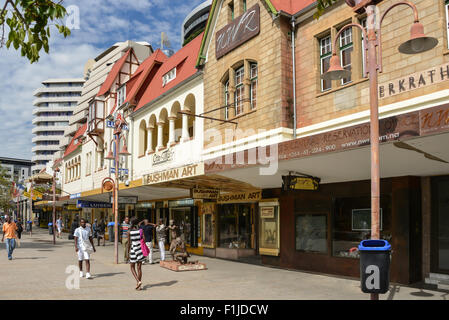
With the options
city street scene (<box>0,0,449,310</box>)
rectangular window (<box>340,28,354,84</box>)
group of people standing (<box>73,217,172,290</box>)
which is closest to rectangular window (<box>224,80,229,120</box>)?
city street scene (<box>0,0,449,310</box>)

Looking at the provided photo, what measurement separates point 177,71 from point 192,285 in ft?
42.2

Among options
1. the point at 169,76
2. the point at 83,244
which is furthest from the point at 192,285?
the point at 169,76

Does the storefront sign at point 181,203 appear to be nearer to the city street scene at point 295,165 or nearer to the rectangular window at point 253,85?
the city street scene at point 295,165

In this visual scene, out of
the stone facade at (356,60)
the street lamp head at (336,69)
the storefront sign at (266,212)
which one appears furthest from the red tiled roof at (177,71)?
the street lamp head at (336,69)

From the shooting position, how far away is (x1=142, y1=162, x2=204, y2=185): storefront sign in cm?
1420

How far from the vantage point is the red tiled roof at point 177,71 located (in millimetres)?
20125

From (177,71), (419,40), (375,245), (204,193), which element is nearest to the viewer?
(375,245)

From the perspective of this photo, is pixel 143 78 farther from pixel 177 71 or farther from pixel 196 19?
pixel 196 19

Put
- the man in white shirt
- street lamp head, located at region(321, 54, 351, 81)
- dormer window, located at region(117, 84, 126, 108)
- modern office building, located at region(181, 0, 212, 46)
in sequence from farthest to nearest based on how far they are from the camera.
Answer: modern office building, located at region(181, 0, 212, 46) < dormer window, located at region(117, 84, 126, 108) < the man in white shirt < street lamp head, located at region(321, 54, 351, 81)

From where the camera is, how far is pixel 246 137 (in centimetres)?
1485

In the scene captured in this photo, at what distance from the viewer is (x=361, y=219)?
1203 centimetres

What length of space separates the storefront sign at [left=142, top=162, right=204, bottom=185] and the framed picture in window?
192 inches

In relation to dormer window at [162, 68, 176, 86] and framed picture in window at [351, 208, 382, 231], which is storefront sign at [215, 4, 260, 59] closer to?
dormer window at [162, 68, 176, 86]

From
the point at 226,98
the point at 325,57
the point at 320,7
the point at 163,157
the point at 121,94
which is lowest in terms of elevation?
the point at 163,157
